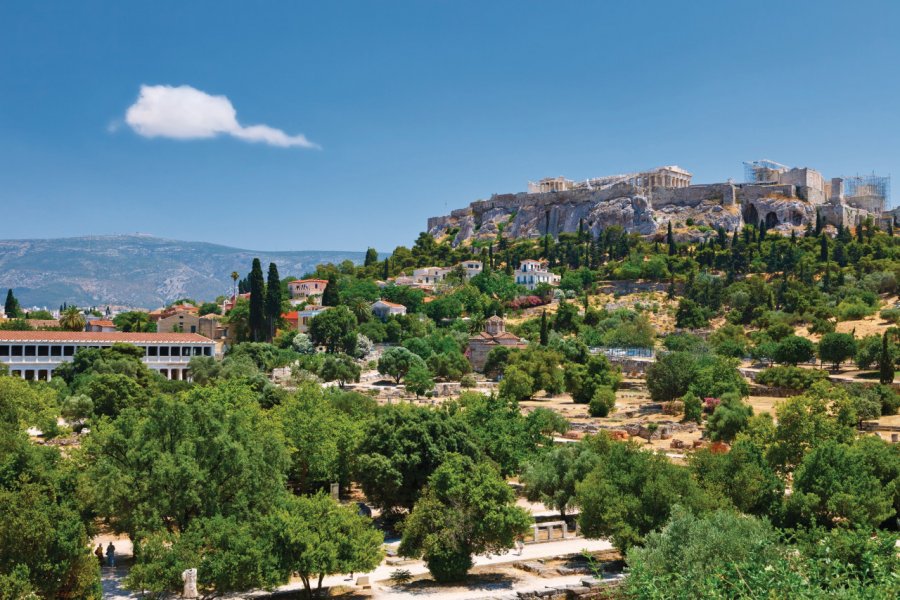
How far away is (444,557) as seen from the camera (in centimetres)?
2255

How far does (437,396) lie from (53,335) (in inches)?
1144

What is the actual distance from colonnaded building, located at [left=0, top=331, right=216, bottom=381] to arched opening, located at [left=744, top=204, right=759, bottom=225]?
84683 millimetres

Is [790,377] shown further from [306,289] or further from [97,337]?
[306,289]

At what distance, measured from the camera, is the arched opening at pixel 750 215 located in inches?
5039

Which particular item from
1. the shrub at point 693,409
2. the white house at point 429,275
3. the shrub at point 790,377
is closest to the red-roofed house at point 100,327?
the white house at point 429,275

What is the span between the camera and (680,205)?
134 meters

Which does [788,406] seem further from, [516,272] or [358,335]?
[516,272]

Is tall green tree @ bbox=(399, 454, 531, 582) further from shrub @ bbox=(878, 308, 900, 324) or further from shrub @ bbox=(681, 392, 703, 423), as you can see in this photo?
shrub @ bbox=(878, 308, 900, 324)

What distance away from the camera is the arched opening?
420 feet

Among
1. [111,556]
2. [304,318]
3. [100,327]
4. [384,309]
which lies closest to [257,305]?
[304,318]

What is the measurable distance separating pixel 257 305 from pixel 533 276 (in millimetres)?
40599

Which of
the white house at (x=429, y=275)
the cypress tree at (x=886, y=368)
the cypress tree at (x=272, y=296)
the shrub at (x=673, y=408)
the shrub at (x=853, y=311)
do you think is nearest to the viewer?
the shrub at (x=673, y=408)

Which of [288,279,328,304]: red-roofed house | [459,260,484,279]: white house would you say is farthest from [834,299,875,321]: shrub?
[288,279,328,304]: red-roofed house

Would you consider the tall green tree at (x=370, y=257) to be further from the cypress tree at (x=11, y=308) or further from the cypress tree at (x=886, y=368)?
the cypress tree at (x=886, y=368)
